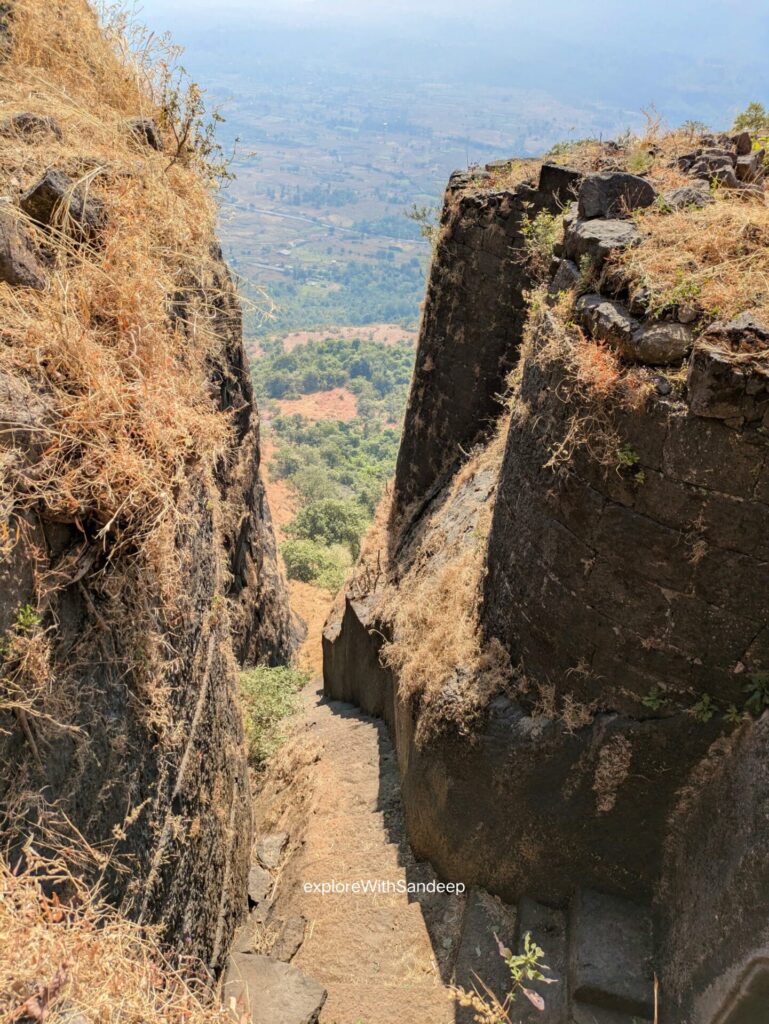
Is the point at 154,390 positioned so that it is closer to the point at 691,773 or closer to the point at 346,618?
the point at 691,773

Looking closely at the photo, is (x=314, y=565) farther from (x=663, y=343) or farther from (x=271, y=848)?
(x=663, y=343)

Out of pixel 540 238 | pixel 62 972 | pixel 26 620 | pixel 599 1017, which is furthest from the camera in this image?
pixel 540 238

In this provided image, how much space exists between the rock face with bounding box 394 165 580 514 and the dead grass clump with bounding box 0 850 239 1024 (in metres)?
6.30

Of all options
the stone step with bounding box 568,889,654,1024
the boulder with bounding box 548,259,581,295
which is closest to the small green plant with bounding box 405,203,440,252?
the boulder with bounding box 548,259,581,295

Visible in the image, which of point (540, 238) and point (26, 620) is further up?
point (540, 238)

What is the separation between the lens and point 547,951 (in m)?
5.42

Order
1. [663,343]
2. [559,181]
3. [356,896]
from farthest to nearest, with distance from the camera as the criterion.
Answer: [559,181] → [356,896] → [663,343]

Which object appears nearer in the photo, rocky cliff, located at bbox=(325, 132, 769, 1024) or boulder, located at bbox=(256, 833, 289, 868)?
rocky cliff, located at bbox=(325, 132, 769, 1024)

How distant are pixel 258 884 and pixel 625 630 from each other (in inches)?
186

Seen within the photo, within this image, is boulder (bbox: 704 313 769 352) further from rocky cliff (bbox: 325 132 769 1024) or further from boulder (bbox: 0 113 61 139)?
boulder (bbox: 0 113 61 139)

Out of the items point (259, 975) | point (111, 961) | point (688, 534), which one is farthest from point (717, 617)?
point (259, 975)

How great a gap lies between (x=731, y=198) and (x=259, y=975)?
718cm

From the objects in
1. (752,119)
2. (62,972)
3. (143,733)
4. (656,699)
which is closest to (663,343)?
(656,699)

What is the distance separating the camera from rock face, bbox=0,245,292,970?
334 centimetres
